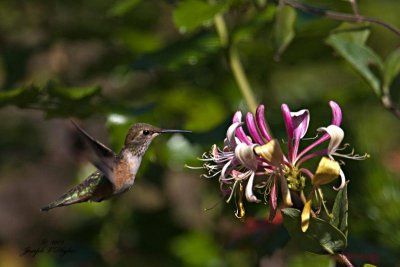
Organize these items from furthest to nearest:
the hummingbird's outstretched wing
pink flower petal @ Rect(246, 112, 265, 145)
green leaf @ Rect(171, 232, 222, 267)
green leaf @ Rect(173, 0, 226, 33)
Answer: green leaf @ Rect(171, 232, 222, 267) → green leaf @ Rect(173, 0, 226, 33) → the hummingbird's outstretched wing → pink flower petal @ Rect(246, 112, 265, 145)

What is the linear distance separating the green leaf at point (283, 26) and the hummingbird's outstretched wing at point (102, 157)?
1.21 feet

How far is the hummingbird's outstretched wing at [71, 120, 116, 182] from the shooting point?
142cm

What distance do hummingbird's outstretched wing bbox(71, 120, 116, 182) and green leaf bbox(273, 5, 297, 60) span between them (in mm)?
369

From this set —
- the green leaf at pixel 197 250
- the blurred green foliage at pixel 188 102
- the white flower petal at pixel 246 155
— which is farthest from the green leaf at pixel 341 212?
the green leaf at pixel 197 250

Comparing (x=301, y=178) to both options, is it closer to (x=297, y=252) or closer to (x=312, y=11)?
(x=312, y=11)

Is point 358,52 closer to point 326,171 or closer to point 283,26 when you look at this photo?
point 283,26

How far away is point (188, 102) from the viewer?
2338 mm

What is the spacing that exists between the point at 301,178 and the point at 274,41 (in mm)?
509

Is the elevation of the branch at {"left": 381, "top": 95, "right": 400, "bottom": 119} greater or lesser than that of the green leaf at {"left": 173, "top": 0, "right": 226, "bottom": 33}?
lesser

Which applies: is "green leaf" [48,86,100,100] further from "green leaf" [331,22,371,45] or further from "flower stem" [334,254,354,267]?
"flower stem" [334,254,354,267]

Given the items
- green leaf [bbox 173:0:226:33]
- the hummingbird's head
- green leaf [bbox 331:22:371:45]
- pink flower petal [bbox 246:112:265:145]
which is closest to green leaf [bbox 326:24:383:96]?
green leaf [bbox 331:22:371:45]

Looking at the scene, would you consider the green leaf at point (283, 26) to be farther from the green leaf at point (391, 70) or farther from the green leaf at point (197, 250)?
the green leaf at point (197, 250)

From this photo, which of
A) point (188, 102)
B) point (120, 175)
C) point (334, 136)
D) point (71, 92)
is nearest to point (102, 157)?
point (120, 175)

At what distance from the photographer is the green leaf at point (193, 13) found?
1.76 metres
